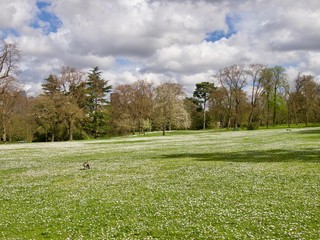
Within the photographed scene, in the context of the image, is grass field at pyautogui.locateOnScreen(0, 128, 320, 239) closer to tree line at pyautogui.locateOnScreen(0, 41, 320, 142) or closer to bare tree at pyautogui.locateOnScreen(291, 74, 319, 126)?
tree line at pyautogui.locateOnScreen(0, 41, 320, 142)

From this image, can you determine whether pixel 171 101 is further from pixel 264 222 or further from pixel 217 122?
pixel 264 222

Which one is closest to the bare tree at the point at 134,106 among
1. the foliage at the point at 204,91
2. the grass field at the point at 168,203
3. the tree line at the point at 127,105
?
the tree line at the point at 127,105

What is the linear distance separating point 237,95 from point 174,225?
317ft

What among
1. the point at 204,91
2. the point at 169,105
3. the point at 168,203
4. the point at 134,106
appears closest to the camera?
the point at 168,203

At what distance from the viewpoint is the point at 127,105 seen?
102562 mm

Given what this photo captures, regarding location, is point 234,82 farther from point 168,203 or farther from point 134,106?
point 168,203

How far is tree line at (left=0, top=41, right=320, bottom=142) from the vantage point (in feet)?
262

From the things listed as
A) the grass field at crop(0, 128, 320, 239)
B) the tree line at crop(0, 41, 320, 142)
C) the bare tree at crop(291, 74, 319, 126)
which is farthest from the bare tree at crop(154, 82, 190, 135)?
the grass field at crop(0, 128, 320, 239)

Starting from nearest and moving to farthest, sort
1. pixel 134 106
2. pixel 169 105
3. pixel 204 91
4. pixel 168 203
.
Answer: pixel 168 203 < pixel 169 105 < pixel 134 106 < pixel 204 91

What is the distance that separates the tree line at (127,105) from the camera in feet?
262

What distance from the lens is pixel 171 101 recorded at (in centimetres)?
8731

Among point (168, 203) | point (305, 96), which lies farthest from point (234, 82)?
point (168, 203)

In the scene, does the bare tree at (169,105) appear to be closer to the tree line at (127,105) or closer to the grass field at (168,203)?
the tree line at (127,105)

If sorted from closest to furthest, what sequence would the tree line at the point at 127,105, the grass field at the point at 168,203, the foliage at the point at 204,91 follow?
the grass field at the point at 168,203 → the tree line at the point at 127,105 → the foliage at the point at 204,91
